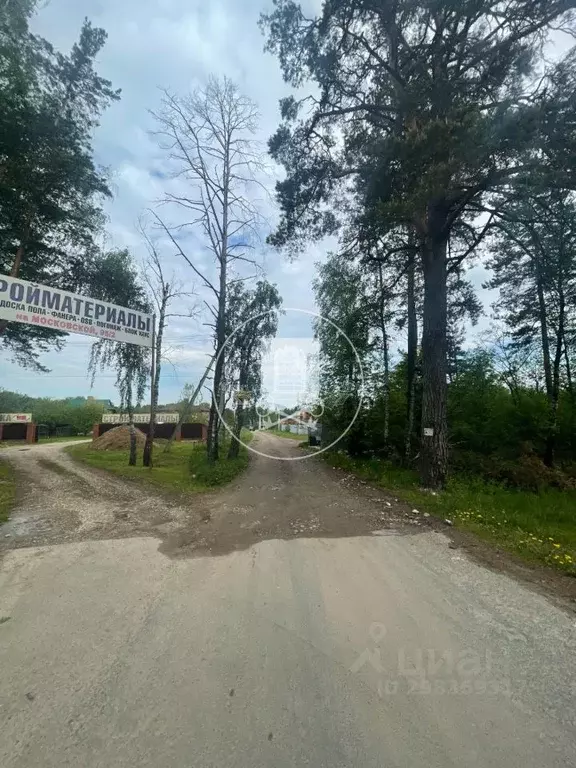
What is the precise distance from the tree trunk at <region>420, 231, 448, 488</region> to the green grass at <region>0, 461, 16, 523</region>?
24.5 ft

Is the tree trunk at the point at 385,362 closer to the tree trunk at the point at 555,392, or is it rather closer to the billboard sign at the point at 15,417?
the tree trunk at the point at 555,392

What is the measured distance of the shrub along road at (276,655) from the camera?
1633mm

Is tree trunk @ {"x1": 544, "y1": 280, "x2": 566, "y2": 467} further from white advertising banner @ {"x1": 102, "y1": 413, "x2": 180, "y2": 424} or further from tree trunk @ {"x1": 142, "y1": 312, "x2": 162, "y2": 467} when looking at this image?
white advertising banner @ {"x1": 102, "y1": 413, "x2": 180, "y2": 424}

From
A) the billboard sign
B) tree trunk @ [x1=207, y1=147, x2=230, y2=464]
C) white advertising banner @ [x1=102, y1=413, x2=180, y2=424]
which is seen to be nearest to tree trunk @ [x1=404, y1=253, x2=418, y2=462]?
tree trunk @ [x1=207, y1=147, x2=230, y2=464]

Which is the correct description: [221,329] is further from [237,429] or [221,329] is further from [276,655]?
[276,655]

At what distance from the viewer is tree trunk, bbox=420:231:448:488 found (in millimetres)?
7180

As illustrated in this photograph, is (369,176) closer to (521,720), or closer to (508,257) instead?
(508,257)

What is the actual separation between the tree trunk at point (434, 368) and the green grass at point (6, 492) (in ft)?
24.5

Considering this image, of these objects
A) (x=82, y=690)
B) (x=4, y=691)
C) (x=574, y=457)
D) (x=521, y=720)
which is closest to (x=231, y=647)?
(x=82, y=690)

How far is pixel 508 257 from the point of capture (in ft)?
32.6

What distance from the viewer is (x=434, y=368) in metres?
7.41

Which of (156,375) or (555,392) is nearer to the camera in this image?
(555,392)

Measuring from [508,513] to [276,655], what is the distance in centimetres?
501

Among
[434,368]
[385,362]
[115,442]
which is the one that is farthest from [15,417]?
[434,368]
